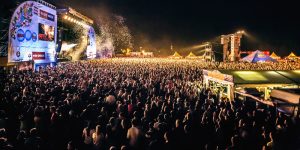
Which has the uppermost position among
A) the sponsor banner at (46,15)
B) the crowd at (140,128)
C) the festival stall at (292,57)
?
the sponsor banner at (46,15)

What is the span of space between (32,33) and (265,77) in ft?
71.6

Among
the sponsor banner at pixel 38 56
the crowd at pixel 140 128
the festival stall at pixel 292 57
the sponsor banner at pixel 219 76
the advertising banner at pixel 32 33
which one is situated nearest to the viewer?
the crowd at pixel 140 128

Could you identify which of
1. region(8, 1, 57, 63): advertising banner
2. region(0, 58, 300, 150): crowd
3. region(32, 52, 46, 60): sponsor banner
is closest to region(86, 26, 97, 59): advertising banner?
region(8, 1, 57, 63): advertising banner

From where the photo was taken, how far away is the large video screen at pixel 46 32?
91.4 ft

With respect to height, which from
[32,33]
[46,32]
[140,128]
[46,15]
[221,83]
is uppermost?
[46,15]

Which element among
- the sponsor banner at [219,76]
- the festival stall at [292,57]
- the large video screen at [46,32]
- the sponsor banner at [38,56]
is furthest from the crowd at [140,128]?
the festival stall at [292,57]

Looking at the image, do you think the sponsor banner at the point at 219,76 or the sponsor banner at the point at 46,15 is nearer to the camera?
the sponsor banner at the point at 219,76

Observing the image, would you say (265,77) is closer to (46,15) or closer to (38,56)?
(38,56)

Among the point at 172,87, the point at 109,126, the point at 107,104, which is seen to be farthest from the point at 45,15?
the point at 109,126

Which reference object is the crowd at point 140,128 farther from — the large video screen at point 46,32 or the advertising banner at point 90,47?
the advertising banner at point 90,47

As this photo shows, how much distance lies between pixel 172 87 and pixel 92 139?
805 centimetres

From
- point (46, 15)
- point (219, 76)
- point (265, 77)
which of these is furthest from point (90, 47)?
point (265, 77)

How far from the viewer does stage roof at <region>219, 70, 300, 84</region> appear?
13.1m

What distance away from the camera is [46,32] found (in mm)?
29250
